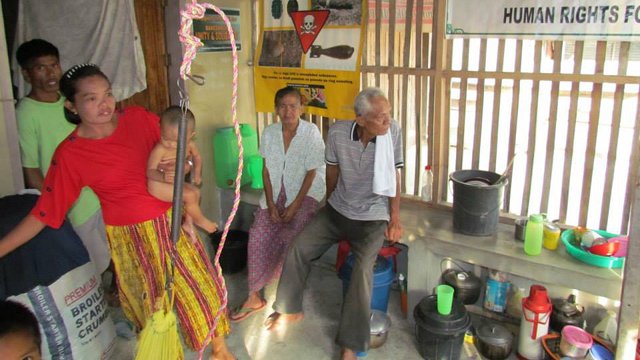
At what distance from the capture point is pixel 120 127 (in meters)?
2.59

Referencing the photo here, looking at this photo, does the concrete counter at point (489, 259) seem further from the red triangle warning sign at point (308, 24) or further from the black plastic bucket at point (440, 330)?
the red triangle warning sign at point (308, 24)

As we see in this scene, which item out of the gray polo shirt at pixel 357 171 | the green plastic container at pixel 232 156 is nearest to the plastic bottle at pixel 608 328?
the gray polo shirt at pixel 357 171

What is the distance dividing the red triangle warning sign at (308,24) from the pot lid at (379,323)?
223cm

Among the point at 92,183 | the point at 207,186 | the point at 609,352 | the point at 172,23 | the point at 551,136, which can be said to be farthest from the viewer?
the point at 207,186

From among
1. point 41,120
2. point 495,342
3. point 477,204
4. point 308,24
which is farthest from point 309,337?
point 308,24

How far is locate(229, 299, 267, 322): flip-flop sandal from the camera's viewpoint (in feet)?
12.4

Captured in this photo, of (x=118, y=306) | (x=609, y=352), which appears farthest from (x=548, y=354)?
(x=118, y=306)

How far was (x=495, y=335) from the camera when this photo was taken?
10.6 ft

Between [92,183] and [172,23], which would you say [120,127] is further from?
[172,23]

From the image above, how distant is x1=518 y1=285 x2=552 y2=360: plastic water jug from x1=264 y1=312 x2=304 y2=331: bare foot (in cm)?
147

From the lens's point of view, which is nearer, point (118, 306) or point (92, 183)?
point (92, 183)

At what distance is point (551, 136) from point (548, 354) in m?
1.38

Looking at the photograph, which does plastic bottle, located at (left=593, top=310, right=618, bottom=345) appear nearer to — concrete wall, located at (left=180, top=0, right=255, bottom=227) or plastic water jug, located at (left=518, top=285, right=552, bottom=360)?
plastic water jug, located at (left=518, top=285, right=552, bottom=360)

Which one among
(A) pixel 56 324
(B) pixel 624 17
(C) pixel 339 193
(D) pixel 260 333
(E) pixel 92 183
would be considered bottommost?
(D) pixel 260 333
